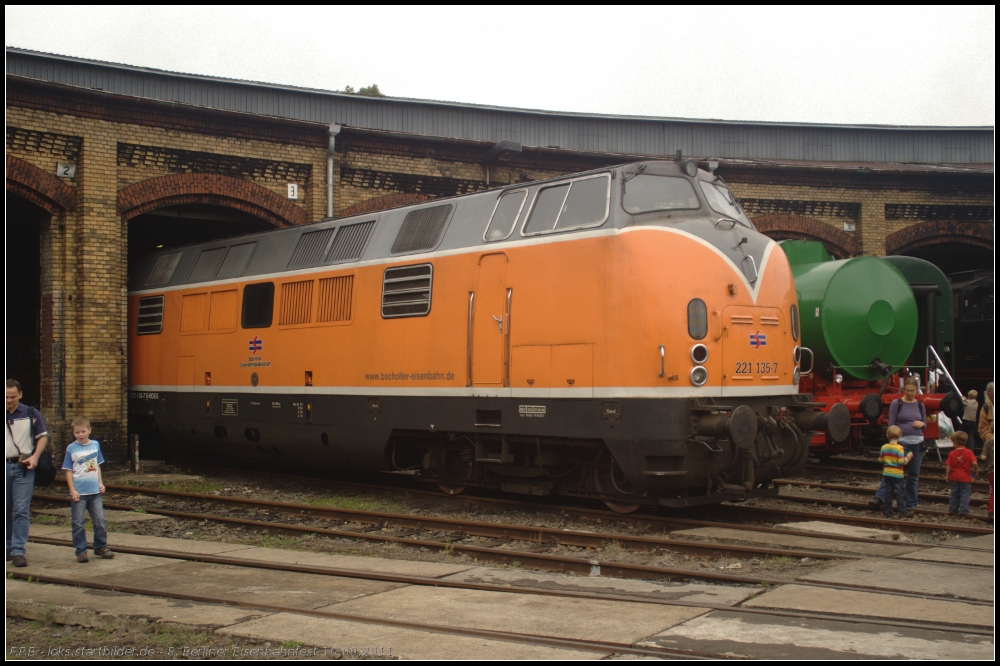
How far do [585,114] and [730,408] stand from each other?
1443 centimetres

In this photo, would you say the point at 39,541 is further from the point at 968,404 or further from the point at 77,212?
the point at 968,404

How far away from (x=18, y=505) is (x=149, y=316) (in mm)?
8415

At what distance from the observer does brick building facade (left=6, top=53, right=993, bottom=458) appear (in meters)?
15.4

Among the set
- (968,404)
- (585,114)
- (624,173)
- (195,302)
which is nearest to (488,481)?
(624,173)

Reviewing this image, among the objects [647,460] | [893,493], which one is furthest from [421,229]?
[893,493]

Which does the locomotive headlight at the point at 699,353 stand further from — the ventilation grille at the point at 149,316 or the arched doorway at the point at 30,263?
the arched doorway at the point at 30,263

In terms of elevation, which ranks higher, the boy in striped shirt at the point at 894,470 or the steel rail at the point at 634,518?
the boy in striped shirt at the point at 894,470

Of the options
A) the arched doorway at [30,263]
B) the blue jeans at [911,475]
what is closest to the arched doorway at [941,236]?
the blue jeans at [911,475]

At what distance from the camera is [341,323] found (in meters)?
11.7

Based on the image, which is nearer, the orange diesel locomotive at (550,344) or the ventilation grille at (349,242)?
the orange diesel locomotive at (550,344)

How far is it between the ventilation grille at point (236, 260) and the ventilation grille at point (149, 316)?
2.24 m

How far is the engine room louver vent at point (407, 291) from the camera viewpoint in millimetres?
10648

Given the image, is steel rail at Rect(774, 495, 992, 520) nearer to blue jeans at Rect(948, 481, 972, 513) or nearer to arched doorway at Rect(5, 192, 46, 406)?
blue jeans at Rect(948, 481, 972, 513)

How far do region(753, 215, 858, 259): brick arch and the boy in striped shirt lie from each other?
11.5 meters
